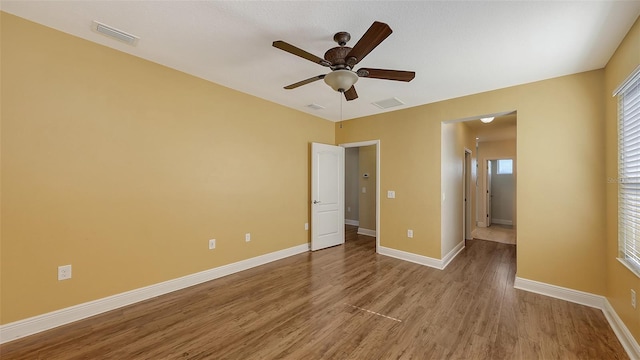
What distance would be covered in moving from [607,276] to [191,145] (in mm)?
4868

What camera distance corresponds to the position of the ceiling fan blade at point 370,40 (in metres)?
1.54

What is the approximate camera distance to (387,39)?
83.3 inches

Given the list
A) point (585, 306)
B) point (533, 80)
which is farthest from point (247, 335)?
point (533, 80)

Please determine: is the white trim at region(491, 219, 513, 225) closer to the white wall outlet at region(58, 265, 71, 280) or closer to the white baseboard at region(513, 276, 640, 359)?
the white baseboard at region(513, 276, 640, 359)

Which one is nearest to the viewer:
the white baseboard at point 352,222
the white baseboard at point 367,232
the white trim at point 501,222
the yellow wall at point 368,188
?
the white baseboard at point 367,232

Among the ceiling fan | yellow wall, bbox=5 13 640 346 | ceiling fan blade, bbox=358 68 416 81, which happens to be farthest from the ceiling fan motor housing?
yellow wall, bbox=5 13 640 346

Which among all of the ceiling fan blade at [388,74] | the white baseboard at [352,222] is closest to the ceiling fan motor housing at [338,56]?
the ceiling fan blade at [388,74]

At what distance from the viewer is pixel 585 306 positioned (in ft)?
8.44

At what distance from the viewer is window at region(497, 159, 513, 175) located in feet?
23.8

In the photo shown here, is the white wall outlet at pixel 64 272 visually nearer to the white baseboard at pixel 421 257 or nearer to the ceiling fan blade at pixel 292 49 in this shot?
the ceiling fan blade at pixel 292 49

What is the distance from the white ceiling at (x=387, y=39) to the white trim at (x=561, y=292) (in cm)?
247

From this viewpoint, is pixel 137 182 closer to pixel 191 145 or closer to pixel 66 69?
pixel 191 145

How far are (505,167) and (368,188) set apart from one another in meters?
4.76

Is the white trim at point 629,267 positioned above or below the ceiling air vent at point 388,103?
below
